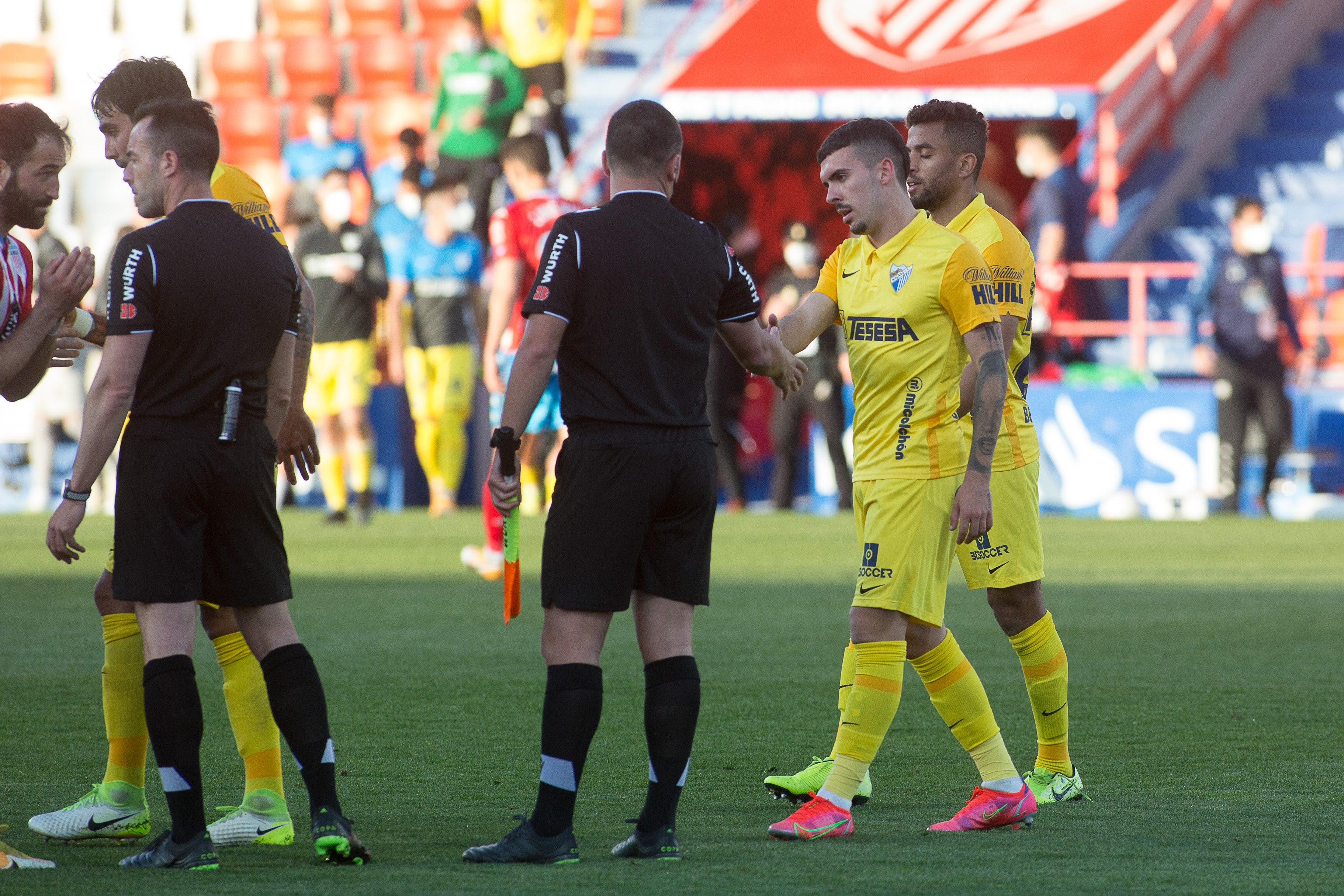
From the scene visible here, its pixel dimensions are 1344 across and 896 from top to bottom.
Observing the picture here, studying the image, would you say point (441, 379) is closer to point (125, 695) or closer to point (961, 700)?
point (125, 695)

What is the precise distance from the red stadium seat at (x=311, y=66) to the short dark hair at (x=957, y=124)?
20413 millimetres

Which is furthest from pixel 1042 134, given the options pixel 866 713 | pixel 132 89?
pixel 132 89

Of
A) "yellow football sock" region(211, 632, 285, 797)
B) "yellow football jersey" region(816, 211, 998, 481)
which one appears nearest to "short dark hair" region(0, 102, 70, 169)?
"yellow football sock" region(211, 632, 285, 797)

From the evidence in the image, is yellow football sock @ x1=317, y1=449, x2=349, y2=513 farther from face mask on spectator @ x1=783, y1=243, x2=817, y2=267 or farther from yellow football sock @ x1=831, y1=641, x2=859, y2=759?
yellow football sock @ x1=831, y1=641, x2=859, y2=759

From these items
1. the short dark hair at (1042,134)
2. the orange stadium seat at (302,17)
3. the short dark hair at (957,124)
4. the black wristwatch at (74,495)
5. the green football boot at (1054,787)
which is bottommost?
the green football boot at (1054,787)

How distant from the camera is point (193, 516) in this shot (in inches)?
165

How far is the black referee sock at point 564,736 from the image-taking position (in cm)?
416

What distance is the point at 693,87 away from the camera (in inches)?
776

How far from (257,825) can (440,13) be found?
2113 cm

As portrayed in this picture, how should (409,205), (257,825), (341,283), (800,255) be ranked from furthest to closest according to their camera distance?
(800,255)
(409,205)
(341,283)
(257,825)

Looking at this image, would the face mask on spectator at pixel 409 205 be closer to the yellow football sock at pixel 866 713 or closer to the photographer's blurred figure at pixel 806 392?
the photographer's blurred figure at pixel 806 392

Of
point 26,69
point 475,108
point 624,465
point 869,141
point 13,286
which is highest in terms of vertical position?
point 26,69

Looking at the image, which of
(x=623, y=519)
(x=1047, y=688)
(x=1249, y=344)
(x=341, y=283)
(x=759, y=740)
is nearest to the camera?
(x=623, y=519)

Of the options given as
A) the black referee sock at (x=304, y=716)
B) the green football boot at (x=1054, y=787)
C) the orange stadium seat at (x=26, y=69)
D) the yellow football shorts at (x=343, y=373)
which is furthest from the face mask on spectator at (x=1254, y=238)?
the orange stadium seat at (x=26, y=69)
